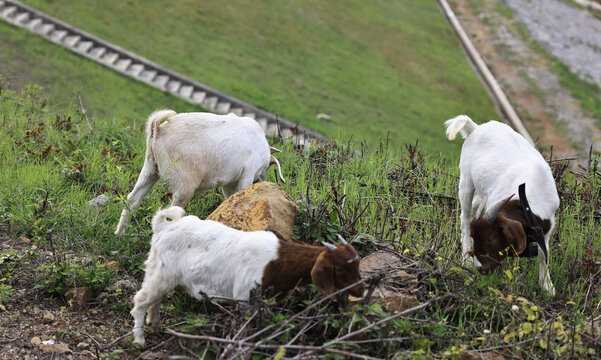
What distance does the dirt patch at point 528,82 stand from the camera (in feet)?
73.6

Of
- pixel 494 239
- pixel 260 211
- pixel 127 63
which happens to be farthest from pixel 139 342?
pixel 127 63

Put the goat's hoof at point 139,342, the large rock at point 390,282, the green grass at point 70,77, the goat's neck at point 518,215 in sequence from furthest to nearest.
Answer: the green grass at point 70,77 < the goat's neck at point 518,215 < the large rock at point 390,282 < the goat's hoof at point 139,342

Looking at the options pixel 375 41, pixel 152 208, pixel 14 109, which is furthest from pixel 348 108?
pixel 152 208

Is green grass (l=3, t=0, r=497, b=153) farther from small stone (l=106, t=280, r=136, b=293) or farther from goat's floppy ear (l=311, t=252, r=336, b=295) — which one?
goat's floppy ear (l=311, t=252, r=336, b=295)

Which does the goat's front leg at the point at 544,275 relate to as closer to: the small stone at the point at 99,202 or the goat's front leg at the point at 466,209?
the goat's front leg at the point at 466,209

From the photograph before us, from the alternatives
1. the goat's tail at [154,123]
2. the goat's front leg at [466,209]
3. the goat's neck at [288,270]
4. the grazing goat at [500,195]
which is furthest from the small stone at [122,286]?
the goat's front leg at [466,209]

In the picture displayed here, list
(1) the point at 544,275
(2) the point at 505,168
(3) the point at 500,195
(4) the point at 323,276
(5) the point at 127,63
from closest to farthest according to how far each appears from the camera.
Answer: (4) the point at 323,276 < (1) the point at 544,275 < (3) the point at 500,195 < (2) the point at 505,168 < (5) the point at 127,63

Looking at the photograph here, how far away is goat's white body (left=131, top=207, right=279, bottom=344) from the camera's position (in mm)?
4305

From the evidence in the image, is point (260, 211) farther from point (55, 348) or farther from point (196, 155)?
point (55, 348)

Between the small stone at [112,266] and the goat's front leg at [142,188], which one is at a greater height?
the goat's front leg at [142,188]

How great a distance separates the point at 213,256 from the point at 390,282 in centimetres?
144

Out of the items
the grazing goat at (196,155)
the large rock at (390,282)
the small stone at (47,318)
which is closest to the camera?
the large rock at (390,282)

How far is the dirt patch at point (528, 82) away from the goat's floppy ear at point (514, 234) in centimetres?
1547

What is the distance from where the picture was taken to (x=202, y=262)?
442 cm
